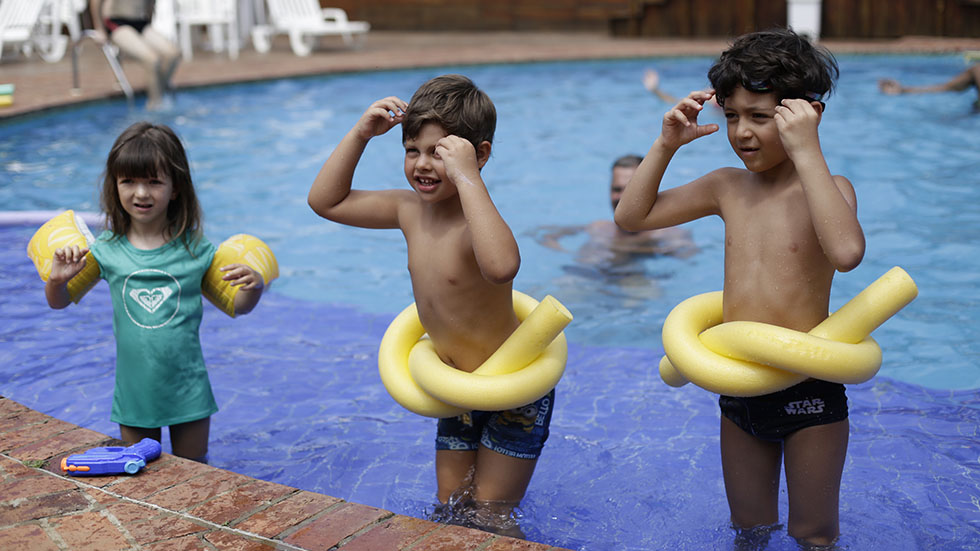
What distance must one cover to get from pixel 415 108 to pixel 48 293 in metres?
1.48

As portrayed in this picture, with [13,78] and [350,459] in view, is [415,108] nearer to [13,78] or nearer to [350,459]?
[350,459]

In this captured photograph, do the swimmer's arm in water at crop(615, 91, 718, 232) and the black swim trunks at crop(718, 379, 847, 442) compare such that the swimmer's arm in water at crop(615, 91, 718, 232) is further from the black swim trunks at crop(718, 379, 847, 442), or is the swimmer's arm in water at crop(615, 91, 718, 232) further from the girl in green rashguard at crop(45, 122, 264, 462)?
the girl in green rashguard at crop(45, 122, 264, 462)

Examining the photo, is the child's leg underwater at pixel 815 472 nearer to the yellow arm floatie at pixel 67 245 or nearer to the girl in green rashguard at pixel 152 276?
the girl in green rashguard at pixel 152 276

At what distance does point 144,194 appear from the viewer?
338 centimetres

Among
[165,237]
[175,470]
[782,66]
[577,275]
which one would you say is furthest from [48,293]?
[577,275]

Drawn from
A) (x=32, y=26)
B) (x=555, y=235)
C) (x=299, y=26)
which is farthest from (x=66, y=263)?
(x=299, y=26)

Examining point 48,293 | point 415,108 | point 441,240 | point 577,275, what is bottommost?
point 577,275

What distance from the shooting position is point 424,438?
14.8 ft

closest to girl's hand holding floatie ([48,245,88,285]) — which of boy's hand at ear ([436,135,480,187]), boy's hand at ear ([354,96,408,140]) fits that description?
boy's hand at ear ([354,96,408,140])

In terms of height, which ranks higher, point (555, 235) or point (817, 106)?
point (817, 106)

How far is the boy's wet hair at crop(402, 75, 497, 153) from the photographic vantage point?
9.44ft

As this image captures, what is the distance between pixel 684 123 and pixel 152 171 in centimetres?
175

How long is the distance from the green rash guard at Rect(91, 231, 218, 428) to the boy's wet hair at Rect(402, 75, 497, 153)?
1.05 meters

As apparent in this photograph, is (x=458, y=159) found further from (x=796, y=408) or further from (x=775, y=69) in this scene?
(x=796, y=408)
